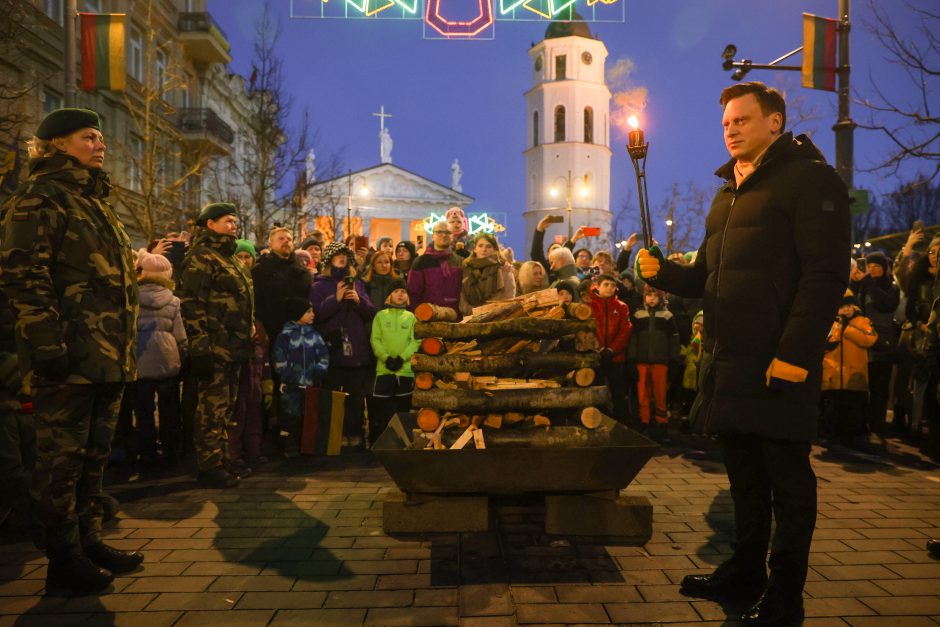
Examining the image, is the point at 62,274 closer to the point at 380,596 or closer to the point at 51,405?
the point at 51,405

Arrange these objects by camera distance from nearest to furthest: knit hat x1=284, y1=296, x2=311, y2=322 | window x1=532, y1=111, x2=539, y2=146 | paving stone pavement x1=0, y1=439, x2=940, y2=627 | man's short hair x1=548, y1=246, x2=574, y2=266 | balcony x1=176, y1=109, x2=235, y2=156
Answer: paving stone pavement x1=0, y1=439, x2=940, y2=627 < knit hat x1=284, y1=296, x2=311, y2=322 < man's short hair x1=548, y1=246, x2=574, y2=266 < balcony x1=176, y1=109, x2=235, y2=156 < window x1=532, y1=111, x2=539, y2=146

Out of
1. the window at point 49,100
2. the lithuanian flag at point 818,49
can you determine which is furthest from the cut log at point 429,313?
the window at point 49,100

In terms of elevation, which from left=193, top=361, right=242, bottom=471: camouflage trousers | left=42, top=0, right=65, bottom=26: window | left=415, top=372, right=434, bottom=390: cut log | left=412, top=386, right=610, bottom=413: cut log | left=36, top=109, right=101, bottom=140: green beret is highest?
left=42, top=0, right=65, bottom=26: window

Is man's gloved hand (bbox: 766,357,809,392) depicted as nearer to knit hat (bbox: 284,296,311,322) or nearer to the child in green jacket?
the child in green jacket

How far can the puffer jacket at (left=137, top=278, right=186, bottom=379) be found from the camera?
6340mm

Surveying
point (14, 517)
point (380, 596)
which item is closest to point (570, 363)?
point (380, 596)

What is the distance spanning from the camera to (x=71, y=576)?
3576 mm

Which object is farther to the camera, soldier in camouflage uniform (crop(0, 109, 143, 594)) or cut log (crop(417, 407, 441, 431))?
cut log (crop(417, 407, 441, 431))

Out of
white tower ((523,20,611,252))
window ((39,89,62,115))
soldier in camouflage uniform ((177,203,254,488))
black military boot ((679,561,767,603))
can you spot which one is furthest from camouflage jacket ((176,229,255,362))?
white tower ((523,20,611,252))

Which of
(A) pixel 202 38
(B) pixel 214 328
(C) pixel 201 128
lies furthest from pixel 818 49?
(A) pixel 202 38

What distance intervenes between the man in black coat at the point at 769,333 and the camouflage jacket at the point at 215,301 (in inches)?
157

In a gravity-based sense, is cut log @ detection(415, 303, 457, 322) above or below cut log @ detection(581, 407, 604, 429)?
above

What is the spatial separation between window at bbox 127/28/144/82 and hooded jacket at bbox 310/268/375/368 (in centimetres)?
2272

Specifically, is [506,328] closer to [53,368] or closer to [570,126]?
[53,368]
